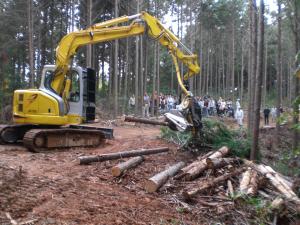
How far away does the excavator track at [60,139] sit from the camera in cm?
1209

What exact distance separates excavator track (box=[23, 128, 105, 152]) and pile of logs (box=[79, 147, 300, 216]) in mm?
2441

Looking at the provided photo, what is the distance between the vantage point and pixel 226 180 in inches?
349

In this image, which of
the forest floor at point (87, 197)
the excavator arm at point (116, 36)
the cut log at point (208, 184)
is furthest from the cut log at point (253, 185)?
the excavator arm at point (116, 36)

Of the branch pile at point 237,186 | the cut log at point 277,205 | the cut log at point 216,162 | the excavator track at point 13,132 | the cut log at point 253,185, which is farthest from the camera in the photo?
the excavator track at point 13,132

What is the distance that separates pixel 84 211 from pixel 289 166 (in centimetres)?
802

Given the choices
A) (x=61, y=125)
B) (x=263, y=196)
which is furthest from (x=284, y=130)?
(x=263, y=196)

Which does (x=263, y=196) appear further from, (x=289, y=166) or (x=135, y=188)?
(x=289, y=166)

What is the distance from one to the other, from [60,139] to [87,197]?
18.6 feet

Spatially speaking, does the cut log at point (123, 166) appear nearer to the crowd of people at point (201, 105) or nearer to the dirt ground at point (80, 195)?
the dirt ground at point (80, 195)

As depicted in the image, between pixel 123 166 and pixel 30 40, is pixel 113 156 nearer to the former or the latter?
pixel 123 166

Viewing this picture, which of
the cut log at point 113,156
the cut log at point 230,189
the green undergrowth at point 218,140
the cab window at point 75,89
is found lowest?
the cut log at point 230,189

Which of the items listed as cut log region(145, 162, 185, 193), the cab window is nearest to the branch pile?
cut log region(145, 162, 185, 193)

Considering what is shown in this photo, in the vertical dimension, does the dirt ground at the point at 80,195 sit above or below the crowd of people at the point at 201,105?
below

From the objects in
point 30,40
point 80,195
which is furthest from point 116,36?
point 30,40
